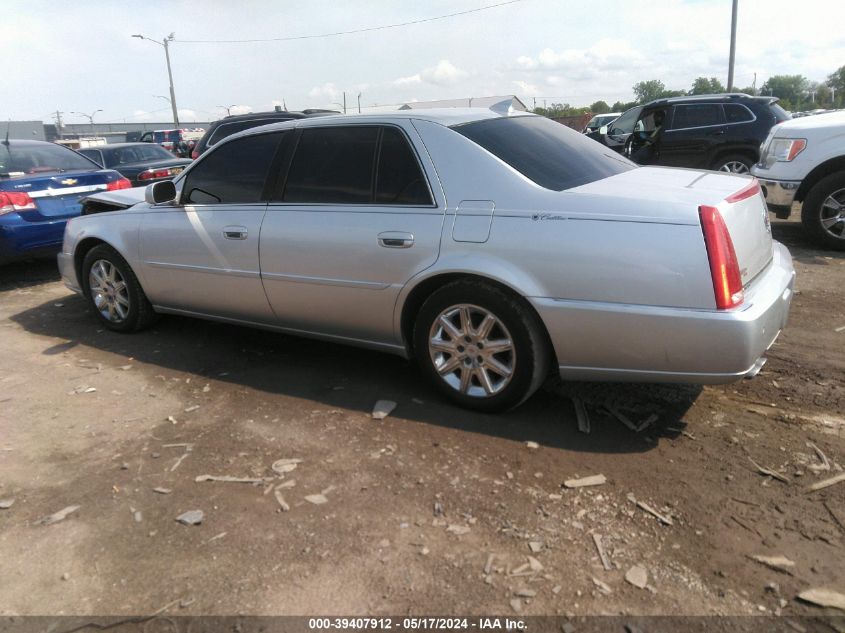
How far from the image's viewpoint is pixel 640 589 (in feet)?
7.59

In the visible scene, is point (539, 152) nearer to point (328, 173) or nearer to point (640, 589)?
point (328, 173)

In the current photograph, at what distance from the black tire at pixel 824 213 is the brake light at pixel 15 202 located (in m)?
8.45

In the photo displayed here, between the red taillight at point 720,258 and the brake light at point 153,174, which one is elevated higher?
the brake light at point 153,174

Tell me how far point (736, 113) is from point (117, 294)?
9.32 m

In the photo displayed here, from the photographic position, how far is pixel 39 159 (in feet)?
25.6

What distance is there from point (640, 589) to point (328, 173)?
113 inches

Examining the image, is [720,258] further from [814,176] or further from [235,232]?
[814,176]

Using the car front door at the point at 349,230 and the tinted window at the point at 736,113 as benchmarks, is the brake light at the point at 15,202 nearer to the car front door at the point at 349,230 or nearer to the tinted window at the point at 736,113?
the car front door at the point at 349,230

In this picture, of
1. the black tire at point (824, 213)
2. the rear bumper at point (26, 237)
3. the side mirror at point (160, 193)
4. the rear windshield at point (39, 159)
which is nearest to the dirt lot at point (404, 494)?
the side mirror at point (160, 193)

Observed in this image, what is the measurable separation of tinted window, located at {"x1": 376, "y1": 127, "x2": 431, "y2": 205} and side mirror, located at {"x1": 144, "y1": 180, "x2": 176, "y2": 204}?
184 centimetres

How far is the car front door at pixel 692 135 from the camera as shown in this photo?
10336 millimetres

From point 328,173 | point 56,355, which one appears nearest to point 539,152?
→ point 328,173

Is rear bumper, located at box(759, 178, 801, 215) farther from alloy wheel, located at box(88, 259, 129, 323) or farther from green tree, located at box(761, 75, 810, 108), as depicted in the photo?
green tree, located at box(761, 75, 810, 108)

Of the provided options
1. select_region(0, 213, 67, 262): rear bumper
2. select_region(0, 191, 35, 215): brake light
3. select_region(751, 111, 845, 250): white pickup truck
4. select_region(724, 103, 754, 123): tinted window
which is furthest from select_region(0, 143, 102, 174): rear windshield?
select_region(724, 103, 754, 123): tinted window
